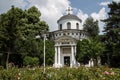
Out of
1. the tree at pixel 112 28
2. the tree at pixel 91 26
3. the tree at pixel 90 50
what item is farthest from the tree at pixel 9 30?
the tree at pixel 91 26

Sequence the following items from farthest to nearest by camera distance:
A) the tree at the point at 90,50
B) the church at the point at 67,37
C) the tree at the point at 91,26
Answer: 1. the tree at the point at 91,26
2. the church at the point at 67,37
3. the tree at the point at 90,50

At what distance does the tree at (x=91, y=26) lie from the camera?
61.7 m

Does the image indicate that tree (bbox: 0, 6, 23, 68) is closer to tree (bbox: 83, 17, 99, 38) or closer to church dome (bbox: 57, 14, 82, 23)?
church dome (bbox: 57, 14, 82, 23)

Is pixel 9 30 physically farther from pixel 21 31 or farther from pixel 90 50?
pixel 90 50

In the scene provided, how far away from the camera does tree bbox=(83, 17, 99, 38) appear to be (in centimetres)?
6172

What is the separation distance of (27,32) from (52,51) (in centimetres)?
590

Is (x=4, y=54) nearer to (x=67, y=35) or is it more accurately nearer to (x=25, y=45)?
(x=25, y=45)

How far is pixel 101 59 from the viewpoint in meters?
47.9

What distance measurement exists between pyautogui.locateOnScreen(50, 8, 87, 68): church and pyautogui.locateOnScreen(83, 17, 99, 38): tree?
25.8 feet

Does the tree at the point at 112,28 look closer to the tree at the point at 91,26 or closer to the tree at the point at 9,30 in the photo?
the tree at the point at 9,30

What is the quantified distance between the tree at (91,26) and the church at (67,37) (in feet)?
25.8

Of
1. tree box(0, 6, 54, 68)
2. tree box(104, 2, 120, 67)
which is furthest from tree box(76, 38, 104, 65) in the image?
tree box(0, 6, 54, 68)

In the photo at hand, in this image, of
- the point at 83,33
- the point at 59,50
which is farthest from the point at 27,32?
the point at 83,33

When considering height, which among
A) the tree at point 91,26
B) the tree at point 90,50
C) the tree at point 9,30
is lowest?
the tree at point 90,50
